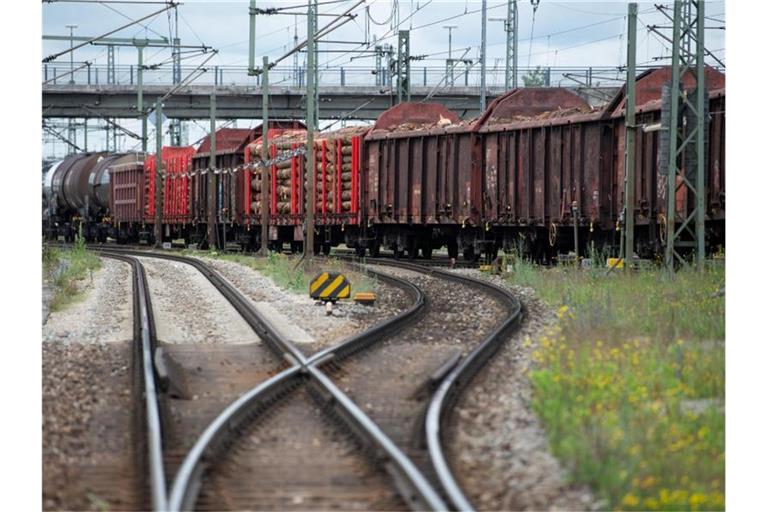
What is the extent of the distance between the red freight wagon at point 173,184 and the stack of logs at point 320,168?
26.3 feet

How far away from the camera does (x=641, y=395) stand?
991 centimetres

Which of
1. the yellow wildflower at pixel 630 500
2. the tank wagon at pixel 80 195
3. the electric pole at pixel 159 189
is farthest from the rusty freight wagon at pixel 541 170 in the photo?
the tank wagon at pixel 80 195

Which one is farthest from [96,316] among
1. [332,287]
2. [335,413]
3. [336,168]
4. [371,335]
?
[336,168]

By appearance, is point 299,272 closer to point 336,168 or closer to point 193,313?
point 193,313

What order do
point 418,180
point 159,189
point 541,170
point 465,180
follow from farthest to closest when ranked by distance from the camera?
point 159,189 → point 418,180 → point 465,180 → point 541,170

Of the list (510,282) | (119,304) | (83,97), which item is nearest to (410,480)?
(119,304)

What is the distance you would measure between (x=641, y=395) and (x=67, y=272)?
1932cm

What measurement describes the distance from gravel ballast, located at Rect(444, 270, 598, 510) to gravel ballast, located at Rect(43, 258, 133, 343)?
5.65 meters


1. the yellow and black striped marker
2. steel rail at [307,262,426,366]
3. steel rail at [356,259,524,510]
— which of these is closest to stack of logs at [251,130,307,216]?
steel rail at [307,262,426,366]

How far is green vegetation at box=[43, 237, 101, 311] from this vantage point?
2158 centimetres

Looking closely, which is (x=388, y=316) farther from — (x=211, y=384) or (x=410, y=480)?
(x=410, y=480)

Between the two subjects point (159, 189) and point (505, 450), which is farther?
point (159, 189)

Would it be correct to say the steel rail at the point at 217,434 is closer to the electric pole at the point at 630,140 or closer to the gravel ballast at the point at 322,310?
the gravel ballast at the point at 322,310

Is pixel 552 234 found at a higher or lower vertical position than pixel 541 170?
lower
